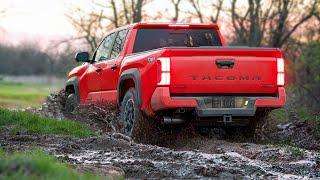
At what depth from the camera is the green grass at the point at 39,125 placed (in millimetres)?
11125

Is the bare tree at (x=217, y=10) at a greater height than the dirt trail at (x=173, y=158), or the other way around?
the bare tree at (x=217, y=10)

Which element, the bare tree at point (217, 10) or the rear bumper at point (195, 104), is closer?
the rear bumper at point (195, 104)

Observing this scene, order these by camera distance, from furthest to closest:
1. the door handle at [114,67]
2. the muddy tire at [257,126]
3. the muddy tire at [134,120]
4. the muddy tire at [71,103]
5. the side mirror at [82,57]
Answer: the muddy tire at [71,103] → the side mirror at [82,57] → the door handle at [114,67] → the muddy tire at [257,126] → the muddy tire at [134,120]

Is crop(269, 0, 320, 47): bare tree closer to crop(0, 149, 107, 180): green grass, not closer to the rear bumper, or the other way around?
the rear bumper

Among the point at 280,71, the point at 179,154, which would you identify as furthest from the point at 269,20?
the point at 179,154

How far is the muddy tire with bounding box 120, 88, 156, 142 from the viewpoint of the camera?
1098 centimetres

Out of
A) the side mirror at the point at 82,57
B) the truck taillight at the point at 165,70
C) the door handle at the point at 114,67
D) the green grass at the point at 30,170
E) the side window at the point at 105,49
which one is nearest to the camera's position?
the green grass at the point at 30,170

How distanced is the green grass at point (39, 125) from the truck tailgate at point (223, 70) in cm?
178

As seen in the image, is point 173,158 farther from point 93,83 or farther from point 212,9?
point 212,9

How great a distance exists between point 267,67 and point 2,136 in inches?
154

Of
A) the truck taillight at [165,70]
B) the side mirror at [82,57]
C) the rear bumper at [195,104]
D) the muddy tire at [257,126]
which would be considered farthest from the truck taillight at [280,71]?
the side mirror at [82,57]

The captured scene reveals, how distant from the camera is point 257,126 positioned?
11.6 meters

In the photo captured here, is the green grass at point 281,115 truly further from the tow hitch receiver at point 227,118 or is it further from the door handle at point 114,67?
the tow hitch receiver at point 227,118

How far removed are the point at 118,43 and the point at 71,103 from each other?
2.59 meters
